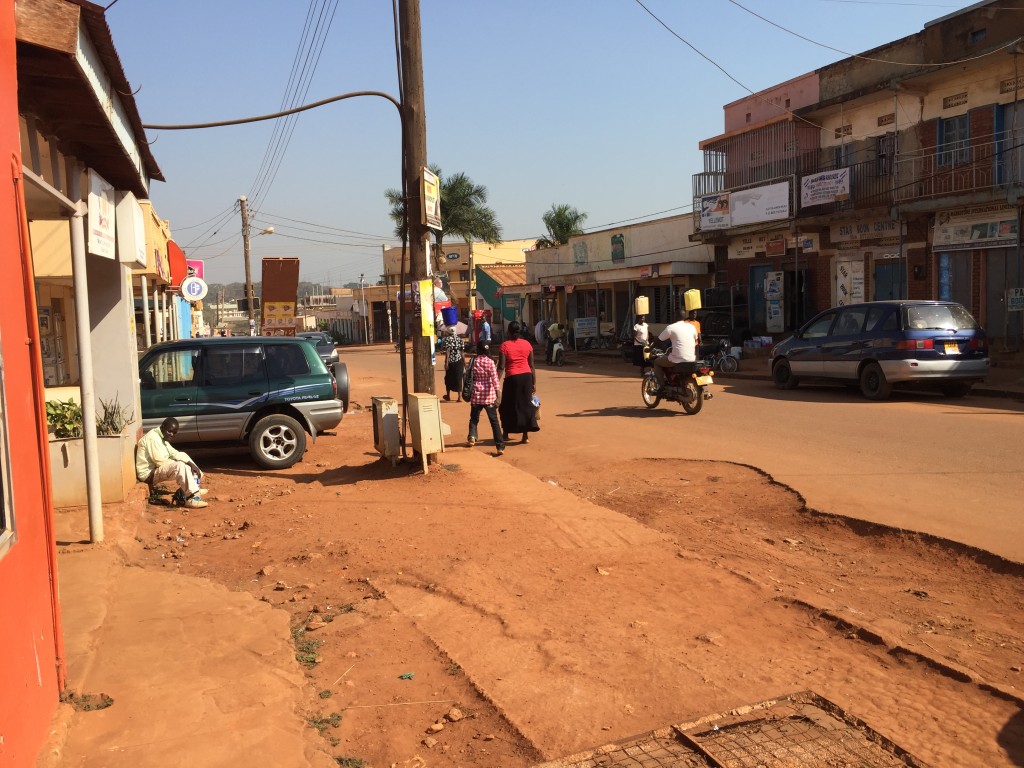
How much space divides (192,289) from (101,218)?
15542 mm

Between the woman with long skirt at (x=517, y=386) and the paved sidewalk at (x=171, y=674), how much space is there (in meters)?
6.19

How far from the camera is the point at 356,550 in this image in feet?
23.5

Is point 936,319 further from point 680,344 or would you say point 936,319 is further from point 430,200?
point 430,200

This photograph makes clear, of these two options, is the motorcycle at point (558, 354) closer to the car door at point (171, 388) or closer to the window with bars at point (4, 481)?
the car door at point (171, 388)

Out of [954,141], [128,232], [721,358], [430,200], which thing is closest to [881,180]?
[954,141]

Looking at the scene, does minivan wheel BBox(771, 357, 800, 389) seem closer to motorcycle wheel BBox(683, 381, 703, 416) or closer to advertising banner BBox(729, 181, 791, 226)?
motorcycle wheel BBox(683, 381, 703, 416)

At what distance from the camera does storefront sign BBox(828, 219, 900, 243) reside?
2383 centimetres

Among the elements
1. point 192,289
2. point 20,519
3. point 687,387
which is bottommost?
point 687,387

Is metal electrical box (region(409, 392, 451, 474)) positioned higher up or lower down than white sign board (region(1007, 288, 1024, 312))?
lower down

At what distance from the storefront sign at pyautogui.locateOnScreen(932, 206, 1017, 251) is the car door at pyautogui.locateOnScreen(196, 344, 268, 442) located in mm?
17477

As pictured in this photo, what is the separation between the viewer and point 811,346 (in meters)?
17.4

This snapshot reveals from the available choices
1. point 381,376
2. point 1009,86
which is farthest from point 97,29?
point 381,376

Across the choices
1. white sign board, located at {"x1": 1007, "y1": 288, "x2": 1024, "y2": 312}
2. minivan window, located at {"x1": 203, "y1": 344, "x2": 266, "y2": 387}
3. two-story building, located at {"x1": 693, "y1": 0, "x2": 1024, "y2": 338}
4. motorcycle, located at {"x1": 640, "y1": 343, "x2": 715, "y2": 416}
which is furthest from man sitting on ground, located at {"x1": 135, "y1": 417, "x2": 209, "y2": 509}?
two-story building, located at {"x1": 693, "y1": 0, "x2": 1024, "y2": 338}

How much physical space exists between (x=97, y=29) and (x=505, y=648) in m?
4.66
